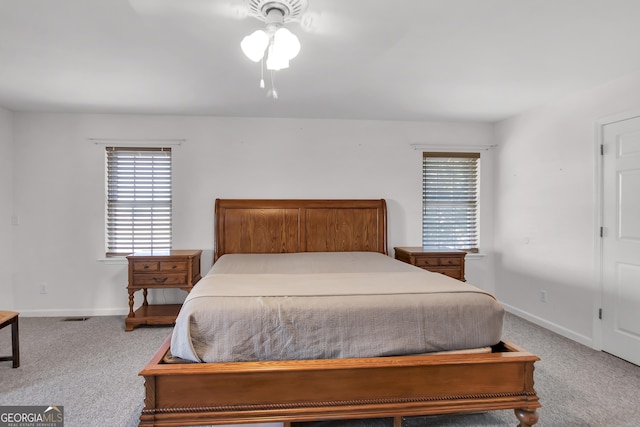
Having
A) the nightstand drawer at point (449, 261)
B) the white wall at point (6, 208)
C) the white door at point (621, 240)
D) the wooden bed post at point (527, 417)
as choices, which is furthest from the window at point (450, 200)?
the white wall at point (6, 208)

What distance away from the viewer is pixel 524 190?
12.1 feet

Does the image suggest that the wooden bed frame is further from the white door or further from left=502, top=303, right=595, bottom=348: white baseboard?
left=502, top=303, right=595, bottom=348: white baseboard

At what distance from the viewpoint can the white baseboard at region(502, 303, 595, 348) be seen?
116 inches

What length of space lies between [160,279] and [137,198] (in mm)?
1101

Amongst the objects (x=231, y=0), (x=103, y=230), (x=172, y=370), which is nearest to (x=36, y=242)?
(x=103, y=230)

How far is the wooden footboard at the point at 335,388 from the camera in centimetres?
148

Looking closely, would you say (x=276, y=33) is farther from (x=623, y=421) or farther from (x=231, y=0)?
(x=623, y=421)

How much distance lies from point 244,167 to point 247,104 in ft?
2.51

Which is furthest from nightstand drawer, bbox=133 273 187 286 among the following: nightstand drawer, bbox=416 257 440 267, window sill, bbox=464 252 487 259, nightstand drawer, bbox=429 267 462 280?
window sill, bbox=464 252 487 259

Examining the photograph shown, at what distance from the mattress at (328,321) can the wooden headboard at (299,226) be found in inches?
72.4

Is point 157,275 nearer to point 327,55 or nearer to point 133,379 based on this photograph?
point 133,379

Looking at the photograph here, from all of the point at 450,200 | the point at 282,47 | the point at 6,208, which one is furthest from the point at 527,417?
the point at 6,208

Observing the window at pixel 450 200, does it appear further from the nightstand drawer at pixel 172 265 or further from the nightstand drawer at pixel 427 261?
the nightstand drawer at pixel 172 265

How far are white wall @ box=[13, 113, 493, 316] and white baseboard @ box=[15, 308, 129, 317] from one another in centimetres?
1
